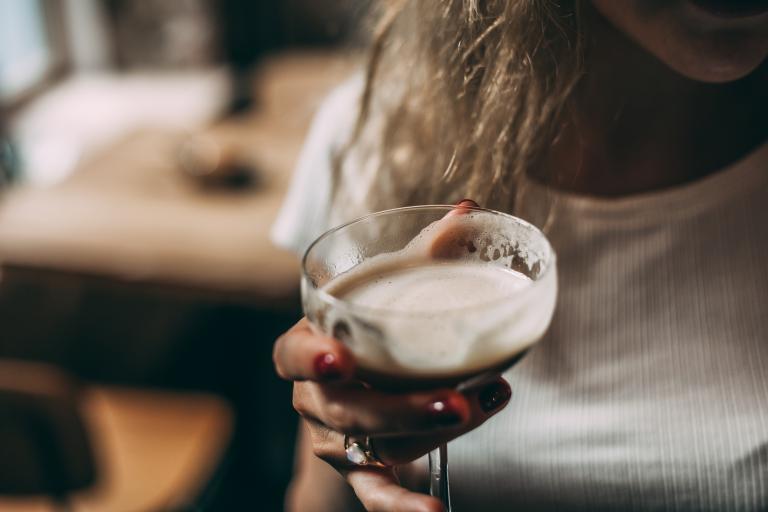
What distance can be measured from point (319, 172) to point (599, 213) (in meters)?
0.43

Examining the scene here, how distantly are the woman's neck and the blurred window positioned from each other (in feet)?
16.8

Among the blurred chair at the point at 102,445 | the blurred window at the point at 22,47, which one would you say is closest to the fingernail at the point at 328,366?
the blurred chair at the point at 102,445

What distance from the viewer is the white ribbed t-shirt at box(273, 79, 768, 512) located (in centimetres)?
93

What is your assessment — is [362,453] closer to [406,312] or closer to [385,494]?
[385,494]

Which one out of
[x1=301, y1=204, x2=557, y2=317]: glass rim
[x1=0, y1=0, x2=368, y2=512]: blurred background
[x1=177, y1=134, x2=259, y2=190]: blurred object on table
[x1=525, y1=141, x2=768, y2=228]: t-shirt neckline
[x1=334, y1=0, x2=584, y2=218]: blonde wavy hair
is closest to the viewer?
[x1=301, y1=204, x2=557, y2=317]: glass rim

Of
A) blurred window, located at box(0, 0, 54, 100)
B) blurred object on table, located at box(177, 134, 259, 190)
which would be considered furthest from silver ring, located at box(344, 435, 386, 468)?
blurred window, located at box(0, 0, 54, 100)

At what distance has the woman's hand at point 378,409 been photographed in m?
0.60

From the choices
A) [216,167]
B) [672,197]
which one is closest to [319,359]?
[672,197]

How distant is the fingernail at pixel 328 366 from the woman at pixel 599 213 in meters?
0.34

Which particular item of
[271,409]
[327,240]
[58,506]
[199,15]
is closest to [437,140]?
[327,240]

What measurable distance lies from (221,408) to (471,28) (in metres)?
1.46

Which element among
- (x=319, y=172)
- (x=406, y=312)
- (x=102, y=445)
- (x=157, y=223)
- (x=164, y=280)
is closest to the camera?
(x=406, y=312)

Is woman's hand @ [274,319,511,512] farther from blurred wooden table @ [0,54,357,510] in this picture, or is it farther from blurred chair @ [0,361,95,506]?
blurred wooden table @ [0,54,357,510]

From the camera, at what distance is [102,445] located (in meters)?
1.79
